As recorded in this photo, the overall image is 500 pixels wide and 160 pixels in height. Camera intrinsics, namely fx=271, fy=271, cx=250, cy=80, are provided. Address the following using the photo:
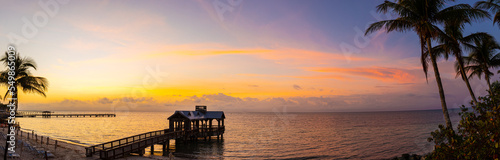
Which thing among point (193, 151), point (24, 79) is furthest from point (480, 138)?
point (193, 151)

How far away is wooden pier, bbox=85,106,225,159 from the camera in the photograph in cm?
2564

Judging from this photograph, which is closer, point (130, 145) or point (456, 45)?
point (456, 45)

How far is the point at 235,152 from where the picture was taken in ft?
132

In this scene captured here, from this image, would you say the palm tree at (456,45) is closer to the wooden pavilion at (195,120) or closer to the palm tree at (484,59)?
the palm tree at (484,59)

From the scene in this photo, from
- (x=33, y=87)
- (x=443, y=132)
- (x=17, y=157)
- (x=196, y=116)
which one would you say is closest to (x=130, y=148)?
(x=17, y=157)

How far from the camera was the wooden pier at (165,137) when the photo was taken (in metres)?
25.6

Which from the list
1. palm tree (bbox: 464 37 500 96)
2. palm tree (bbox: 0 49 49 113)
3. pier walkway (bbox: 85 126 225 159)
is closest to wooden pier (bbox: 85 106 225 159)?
pier walkway (bbox: 85 126 225 159)

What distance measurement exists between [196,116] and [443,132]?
38333mm

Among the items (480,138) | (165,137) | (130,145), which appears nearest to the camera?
→ (480,138)

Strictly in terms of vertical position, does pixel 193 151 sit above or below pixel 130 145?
below

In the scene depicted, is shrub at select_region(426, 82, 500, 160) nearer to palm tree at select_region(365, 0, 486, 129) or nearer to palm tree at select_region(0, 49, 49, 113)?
palm tree at select_region(365, 0, 486, 129)

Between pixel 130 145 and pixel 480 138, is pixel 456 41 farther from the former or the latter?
pixel 130 145

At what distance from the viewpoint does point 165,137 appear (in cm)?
3612

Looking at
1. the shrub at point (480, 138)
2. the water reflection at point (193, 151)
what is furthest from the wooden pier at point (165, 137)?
the shrub at point (480, 138)
